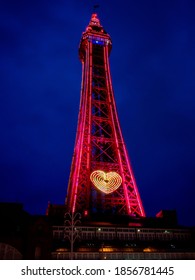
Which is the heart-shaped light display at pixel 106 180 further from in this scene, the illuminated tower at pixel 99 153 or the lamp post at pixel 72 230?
the lamp post at pixel 72 230

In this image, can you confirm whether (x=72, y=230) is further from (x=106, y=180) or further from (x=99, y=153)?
(x=99, y=153)

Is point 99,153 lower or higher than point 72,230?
higher

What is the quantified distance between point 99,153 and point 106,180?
9144 millimetres

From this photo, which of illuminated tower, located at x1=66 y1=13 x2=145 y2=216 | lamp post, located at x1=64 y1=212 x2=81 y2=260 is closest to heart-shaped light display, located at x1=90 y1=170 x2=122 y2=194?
illuminated tower, located at x1=66 y1=13 x2=145 y2=216

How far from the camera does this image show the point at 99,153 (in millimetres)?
57625

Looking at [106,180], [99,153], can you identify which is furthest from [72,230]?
[99,153]

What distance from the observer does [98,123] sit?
6034 cm

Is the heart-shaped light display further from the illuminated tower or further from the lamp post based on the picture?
the lamp post

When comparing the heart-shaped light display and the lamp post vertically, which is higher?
the heart-shaped light display

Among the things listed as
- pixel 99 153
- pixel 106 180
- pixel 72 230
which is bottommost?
pixel 72 230

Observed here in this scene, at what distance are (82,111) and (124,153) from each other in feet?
41.2

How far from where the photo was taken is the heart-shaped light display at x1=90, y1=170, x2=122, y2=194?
1909 inches

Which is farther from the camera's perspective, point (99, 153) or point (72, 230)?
point (99, 153)
